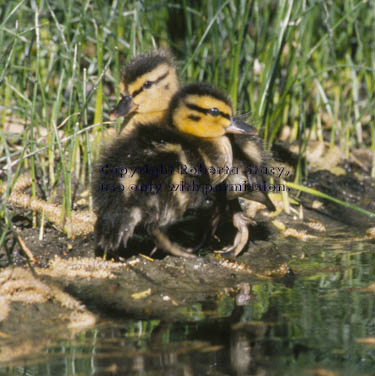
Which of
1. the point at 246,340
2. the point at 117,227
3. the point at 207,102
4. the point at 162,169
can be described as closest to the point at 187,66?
the point at 207,102

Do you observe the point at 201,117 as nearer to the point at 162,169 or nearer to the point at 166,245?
the point at 162,169

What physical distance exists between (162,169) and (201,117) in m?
0.34

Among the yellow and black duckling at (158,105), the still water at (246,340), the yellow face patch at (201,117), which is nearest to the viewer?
the still water at (246,340)

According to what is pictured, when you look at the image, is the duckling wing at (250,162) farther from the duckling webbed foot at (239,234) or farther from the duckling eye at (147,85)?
the duckling eye at (147,85)

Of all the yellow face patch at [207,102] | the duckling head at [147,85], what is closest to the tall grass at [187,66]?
the duckling head at [147,85]

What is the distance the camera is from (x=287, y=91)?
4164 mm

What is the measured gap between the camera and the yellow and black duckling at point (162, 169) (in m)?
3.08

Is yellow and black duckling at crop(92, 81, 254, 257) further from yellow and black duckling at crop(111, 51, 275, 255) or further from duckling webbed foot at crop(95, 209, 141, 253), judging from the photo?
yellow and black duckling at crop(111, 51, 275, 255)

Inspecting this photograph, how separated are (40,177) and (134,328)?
181cm

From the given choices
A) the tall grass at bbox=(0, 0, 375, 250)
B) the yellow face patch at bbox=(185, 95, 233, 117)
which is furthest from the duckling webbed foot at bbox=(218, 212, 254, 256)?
the tall grass at bbox=(0, 0, 375, 250)

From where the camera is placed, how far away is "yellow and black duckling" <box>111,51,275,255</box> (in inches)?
135

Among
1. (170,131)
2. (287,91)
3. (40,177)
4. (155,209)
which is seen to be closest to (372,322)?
(155,209)

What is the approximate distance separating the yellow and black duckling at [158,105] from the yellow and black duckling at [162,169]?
0.12 meters

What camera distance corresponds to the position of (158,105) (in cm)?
396
